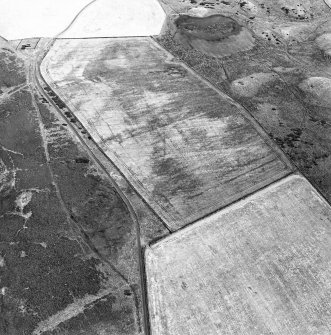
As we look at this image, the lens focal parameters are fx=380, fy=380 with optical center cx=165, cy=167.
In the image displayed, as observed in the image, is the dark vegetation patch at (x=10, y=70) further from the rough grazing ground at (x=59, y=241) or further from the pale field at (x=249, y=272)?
the pale field at (x=249, y=272)

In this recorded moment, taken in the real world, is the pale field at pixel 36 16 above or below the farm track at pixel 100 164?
above

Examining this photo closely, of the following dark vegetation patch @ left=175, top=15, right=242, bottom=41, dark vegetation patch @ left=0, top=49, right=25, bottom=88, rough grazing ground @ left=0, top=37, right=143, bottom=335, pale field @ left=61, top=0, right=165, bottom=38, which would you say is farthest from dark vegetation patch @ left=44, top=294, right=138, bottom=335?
dark vegetation patch @ left=175, top=15, right=242, bottom=41

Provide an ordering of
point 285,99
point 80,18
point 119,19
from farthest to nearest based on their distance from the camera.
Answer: point 119,19 < point 80,18 < point 285,99

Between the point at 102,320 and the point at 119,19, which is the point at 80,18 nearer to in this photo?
the point at 119,19

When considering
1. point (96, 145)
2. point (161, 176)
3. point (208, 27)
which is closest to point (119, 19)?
point (208, 27)

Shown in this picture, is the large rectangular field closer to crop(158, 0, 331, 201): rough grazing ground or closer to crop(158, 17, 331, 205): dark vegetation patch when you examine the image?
crop(158, 17, 331, 205): dark vegetation patch

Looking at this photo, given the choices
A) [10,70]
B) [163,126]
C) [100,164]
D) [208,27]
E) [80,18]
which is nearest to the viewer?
[100,164]

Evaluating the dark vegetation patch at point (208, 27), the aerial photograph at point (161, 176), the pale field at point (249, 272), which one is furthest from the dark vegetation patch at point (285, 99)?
the pale field at point (249, 272)
